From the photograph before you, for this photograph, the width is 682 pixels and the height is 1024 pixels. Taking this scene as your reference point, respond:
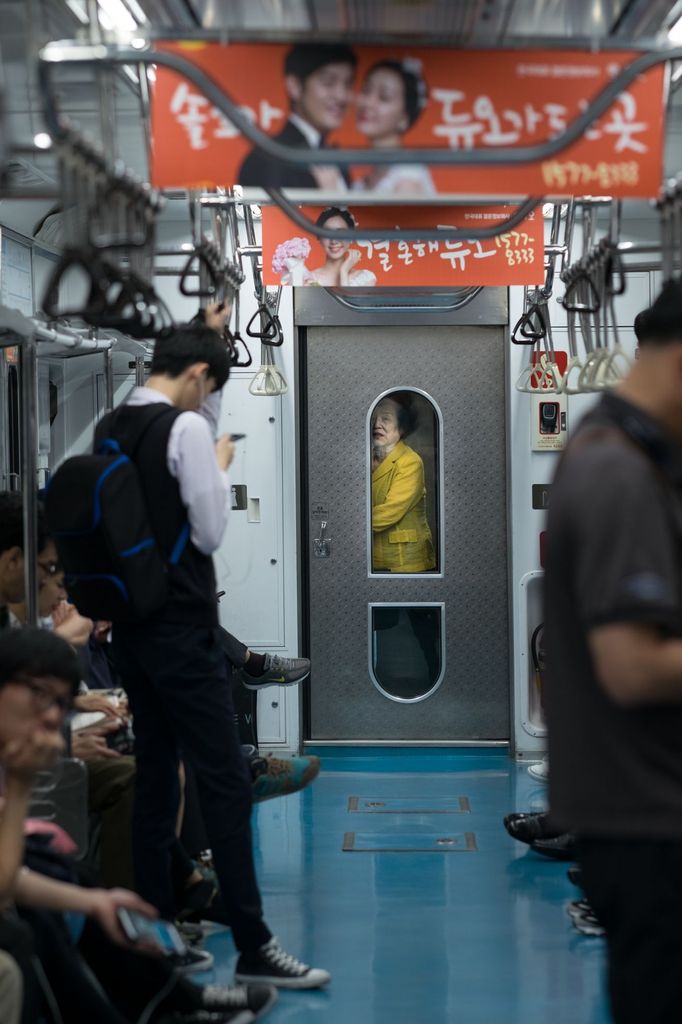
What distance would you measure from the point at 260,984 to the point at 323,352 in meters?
4.89

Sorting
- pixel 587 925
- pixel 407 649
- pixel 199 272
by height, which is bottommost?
pixel 587 925

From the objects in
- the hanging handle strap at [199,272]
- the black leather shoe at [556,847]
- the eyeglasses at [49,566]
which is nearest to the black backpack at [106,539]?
the eyeglasses at [49,566]

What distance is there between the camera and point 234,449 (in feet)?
16.2

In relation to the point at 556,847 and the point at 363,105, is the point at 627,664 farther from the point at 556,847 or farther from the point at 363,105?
the point at 556,847

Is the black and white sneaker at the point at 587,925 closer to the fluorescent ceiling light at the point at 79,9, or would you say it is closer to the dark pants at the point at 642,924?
the dark pants at the point at 642,924

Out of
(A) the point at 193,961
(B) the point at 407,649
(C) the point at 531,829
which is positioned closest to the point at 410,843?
(C) the point at 531,829

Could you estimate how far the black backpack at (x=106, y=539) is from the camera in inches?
150

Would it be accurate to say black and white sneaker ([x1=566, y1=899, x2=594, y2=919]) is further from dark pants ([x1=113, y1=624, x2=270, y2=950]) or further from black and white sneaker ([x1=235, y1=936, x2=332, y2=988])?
dark pants ([x1=113, y1=624, x2=270, y2=950])

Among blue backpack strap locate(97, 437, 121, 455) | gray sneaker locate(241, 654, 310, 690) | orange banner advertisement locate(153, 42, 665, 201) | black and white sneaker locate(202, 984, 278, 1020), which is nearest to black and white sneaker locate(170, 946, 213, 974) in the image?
black and white sneaker locate(202, 984, 278, 1020)

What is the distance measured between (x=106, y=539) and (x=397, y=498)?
4663mm

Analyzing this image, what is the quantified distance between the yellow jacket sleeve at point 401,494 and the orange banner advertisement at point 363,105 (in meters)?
5.01

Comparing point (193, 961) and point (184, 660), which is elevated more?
point (184, 660)

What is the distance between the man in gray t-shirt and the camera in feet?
6.66

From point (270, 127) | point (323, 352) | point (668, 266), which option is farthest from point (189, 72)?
point (323, 352)
